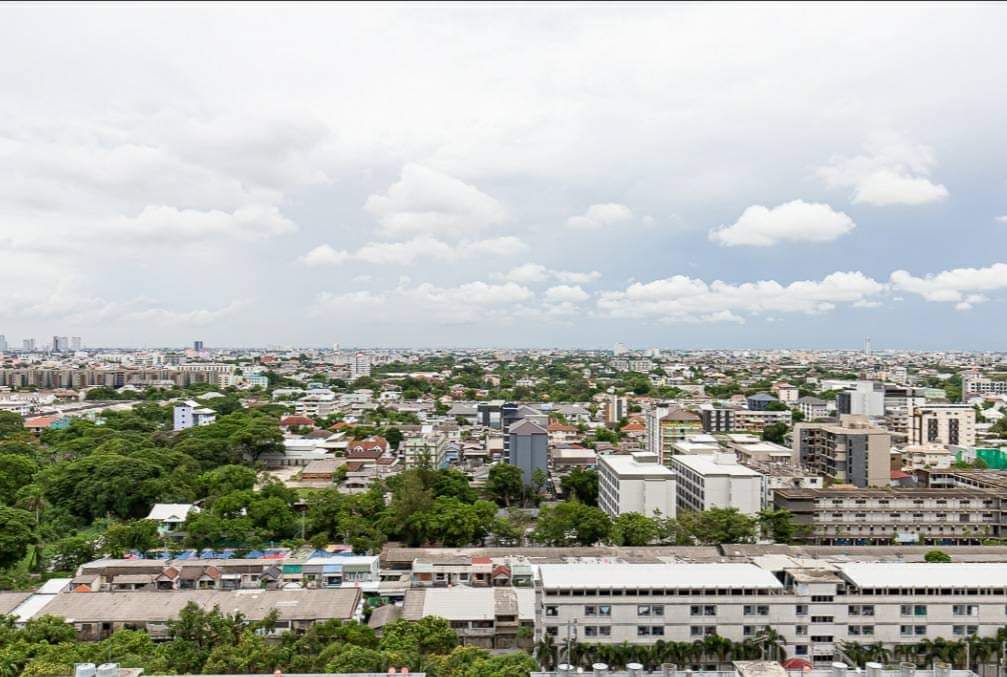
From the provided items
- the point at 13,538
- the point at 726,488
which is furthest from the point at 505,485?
the point at 13,538

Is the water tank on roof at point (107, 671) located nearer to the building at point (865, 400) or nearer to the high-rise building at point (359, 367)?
the building at point (865, 400)

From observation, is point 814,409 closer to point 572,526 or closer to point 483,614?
point 572,526

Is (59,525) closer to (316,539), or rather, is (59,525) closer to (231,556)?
(231,556)

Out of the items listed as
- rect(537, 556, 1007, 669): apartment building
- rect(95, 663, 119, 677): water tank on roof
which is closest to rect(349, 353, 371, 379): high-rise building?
rect(537, 556, 1007, 669): apartment building

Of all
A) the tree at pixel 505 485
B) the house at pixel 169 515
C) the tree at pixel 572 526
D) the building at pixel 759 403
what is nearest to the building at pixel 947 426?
the building at pixel 759 403

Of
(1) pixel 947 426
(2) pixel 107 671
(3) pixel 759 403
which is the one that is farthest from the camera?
(3) pixel 759 403
